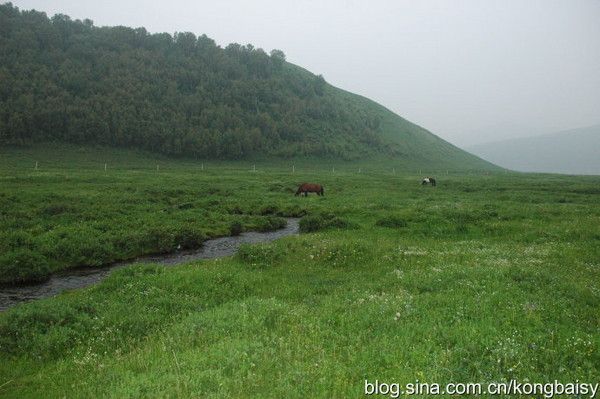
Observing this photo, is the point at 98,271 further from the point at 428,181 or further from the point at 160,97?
the point at 160,97

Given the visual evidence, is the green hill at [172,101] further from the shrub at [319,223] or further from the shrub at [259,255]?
the shrub at [259,255]

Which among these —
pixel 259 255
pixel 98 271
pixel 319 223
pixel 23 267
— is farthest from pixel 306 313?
pixel 319 223

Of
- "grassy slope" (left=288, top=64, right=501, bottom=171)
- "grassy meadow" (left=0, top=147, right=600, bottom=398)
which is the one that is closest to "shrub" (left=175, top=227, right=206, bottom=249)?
"grassy meadow" (left=0, top=147, right=600, bottom=398)

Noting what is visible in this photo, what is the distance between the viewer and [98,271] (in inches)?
808

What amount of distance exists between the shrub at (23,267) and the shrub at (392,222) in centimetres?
2084

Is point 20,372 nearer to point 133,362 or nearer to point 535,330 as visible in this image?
point 133,362

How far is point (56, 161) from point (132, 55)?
89848mm

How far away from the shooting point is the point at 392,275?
50.2ft

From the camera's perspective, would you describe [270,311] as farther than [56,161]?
No

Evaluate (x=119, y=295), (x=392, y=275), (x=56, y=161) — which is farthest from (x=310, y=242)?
(x=56, y=161)

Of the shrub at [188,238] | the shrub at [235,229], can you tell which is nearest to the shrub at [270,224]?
the shrub at [235,229]

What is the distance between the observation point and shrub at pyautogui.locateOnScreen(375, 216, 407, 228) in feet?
92.2

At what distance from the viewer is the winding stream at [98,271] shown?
1664 cm

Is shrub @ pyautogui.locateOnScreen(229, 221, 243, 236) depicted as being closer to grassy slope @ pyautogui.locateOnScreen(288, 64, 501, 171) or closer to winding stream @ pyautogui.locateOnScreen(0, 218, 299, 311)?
winding stream @ pyautogui.locateOnScreen(0, 218, 299, 311)
